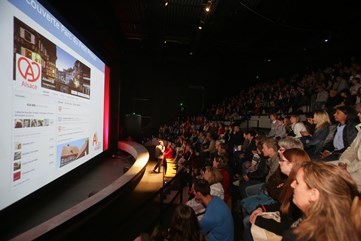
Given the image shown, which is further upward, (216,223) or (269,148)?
(269,148)

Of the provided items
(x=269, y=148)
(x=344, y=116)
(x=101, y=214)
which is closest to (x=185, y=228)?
(x=101, y=214)

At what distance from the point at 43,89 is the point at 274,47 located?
10.7 metres

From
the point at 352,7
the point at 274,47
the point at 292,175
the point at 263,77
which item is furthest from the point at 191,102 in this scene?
the point at 292,175

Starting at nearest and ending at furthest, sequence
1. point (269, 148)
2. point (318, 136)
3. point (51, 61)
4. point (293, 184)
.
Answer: point (293, 184)
point (51, 61)
point (269, 148)
point (318, 136)

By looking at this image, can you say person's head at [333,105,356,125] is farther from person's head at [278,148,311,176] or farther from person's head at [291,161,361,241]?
person's head at [291,161,361,241]

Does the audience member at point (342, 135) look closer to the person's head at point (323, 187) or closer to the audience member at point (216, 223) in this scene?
the audience member at point (216, 223)

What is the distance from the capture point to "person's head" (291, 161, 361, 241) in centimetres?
102

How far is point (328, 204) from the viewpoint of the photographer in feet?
3.53

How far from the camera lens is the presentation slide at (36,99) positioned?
1895 millimetres

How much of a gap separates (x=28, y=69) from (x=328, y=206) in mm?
2490

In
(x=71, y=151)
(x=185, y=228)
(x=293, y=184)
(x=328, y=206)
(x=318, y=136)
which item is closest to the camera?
(x=328, y=206)

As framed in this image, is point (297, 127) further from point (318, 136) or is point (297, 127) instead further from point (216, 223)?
point (216, 223)

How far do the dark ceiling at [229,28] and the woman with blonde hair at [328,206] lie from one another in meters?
2.93

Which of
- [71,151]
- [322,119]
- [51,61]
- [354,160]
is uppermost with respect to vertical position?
[51,61]
